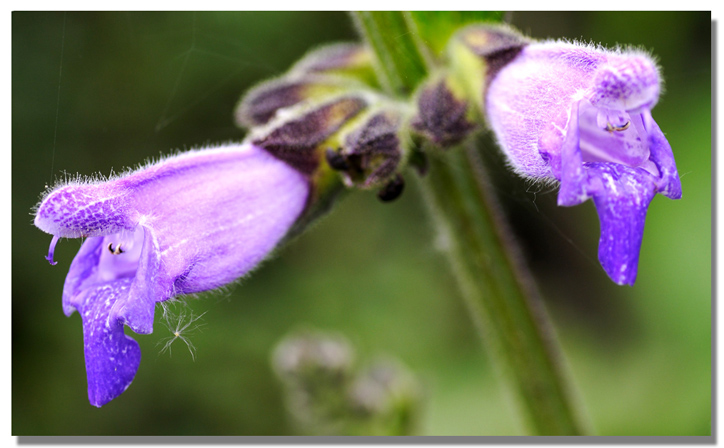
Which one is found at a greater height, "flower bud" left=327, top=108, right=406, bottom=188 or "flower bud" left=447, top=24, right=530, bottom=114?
"flower bud" left=447, top=24, right=530, bottom=114

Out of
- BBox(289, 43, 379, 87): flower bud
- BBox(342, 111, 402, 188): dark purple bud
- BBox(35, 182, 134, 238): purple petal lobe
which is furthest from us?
BBox(289, 43, 379, 87): flower bud

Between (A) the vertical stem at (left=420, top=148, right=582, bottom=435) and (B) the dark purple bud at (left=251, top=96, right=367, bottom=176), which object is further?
(A) the vertical stem at (left=420, top=148, right=582, bottom=435)

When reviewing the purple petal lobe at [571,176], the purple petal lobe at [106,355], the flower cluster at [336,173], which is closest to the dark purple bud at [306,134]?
the flower cluster at [336,173]

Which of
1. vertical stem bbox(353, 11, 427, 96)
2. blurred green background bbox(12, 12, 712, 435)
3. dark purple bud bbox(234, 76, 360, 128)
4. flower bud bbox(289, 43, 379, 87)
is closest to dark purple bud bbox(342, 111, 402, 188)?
vertical stem bbox(353, 11, 427, 96)

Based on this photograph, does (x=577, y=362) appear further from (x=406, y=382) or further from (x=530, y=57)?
(x=530, y=57)

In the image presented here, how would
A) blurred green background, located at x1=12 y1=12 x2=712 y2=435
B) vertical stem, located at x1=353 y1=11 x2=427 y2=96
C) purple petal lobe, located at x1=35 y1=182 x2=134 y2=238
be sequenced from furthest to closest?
blurred green background, located at x1=12 y1=12 x2=712 y2=435 < vertical stem, located at x1=353 y1=11 x2=427 y2=96 < purple petal lobe, located at x1=35 y1=182 x2=134 y2=238

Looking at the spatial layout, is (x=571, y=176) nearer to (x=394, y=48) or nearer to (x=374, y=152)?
(x=374, y=152)

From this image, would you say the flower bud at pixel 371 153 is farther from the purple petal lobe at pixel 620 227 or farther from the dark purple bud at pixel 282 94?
the purple petal lobe at pixel 620 227

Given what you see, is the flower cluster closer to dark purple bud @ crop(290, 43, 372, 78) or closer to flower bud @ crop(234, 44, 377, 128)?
flower bud @ crop(234, 44, 377, 128)

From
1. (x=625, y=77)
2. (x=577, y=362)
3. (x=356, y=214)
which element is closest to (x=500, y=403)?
(x=577, y=362)
